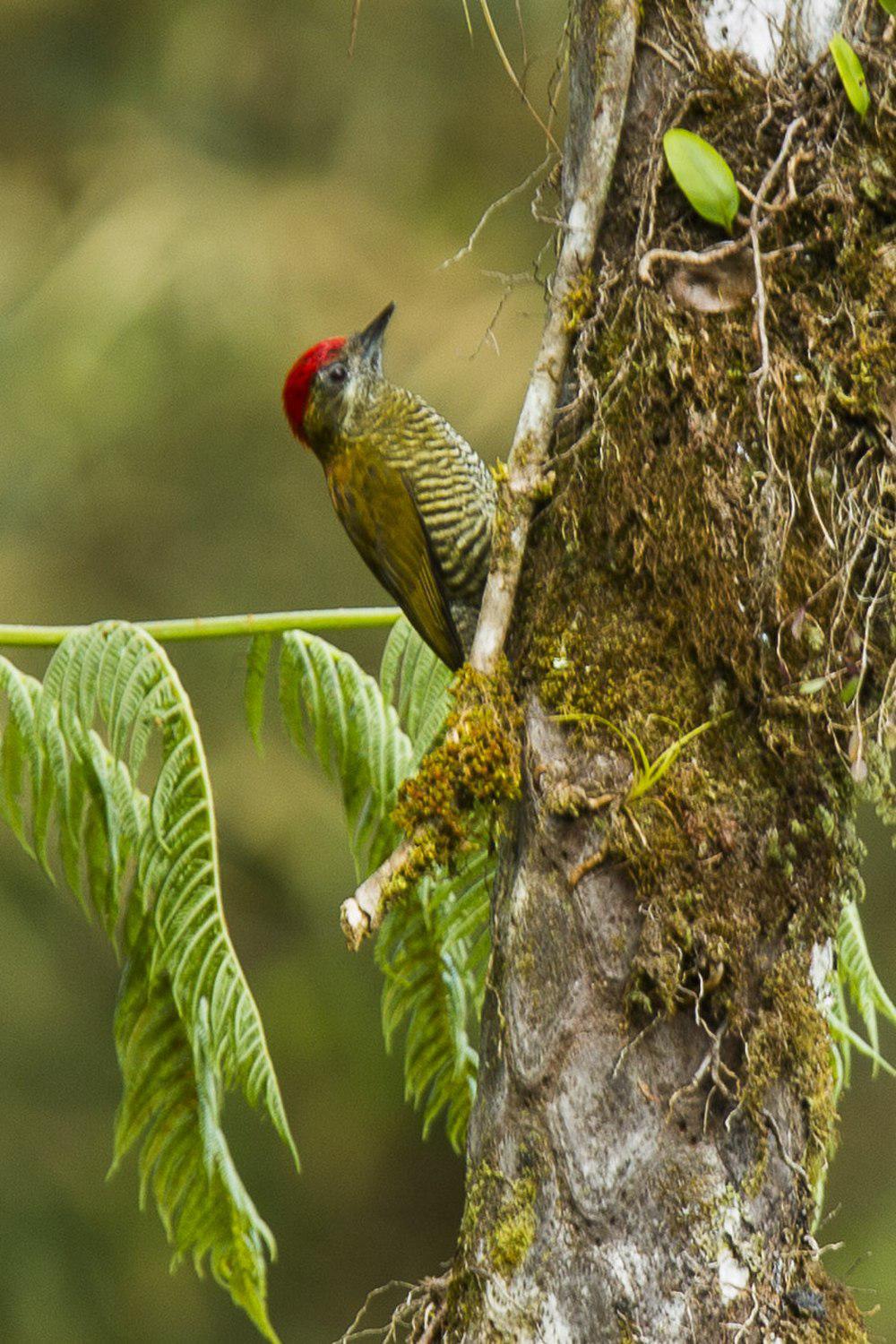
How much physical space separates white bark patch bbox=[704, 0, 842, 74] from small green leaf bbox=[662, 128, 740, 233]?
139 millimetres

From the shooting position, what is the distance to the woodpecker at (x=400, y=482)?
2.47 meters

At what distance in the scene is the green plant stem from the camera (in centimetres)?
218

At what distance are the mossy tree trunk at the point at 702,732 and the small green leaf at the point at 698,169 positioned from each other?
0.04 meters

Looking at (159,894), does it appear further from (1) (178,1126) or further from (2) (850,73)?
(2) (850,73)

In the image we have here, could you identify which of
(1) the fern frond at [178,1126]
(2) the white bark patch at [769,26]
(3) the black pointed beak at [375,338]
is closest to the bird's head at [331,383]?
(3) the black pointed beak at [375,338]

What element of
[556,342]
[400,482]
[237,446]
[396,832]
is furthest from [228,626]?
[237,446]

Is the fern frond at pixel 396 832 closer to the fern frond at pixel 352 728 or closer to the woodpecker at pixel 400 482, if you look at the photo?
the fern frond at pixel 352 728

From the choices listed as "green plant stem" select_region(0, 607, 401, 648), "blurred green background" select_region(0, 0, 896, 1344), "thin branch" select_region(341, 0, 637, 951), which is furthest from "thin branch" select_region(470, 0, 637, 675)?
"blurred green background" select_region(0, 0, 896, 1344)

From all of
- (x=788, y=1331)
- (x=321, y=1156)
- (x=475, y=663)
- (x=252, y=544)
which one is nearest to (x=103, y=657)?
(x=475, y=663)

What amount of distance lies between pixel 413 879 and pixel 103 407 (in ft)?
11.7

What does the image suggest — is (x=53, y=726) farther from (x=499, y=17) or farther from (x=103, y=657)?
(x=499, y=17)

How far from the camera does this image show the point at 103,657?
211cm

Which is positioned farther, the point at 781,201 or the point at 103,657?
the point at 103,657

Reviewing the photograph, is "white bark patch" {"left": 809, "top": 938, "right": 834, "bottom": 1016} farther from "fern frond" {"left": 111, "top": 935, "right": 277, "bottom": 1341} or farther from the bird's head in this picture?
the bird's head
